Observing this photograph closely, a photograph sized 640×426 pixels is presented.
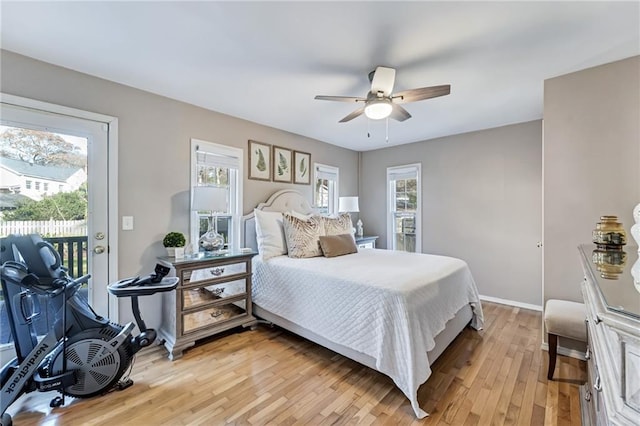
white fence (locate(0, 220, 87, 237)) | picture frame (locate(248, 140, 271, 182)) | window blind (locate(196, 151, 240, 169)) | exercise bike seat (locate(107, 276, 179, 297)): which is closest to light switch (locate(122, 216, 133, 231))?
white fence (locate(0, 220, 87, 237))

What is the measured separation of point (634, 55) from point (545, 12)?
1.20m

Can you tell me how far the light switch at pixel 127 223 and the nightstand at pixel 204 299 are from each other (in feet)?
1.35

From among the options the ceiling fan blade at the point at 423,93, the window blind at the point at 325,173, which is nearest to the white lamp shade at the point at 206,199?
the ceiling fan blade at the point at 423,93

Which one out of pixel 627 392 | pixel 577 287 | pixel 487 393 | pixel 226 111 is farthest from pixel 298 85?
pixel 577 287

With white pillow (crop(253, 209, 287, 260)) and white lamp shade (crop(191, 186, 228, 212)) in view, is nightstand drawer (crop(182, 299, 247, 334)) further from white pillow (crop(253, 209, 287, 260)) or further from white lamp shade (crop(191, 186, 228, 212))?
white lamp shade (crop(191, 186, 228, 212))

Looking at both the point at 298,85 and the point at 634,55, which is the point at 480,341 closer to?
the point at 634,55

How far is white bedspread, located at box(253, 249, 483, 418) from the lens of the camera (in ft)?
5.84

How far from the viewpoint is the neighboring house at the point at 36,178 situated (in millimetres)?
2004

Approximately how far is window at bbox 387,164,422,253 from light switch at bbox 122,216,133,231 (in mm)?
3884

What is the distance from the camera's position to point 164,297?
2.67 meters

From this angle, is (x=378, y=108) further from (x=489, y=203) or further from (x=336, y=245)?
(x=489, y=203)

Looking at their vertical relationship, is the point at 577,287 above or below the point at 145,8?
below

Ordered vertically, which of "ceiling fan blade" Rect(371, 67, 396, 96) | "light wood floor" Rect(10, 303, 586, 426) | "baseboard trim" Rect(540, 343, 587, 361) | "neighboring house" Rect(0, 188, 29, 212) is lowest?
"light wood floor" Rect(10, 303, 586, 426)

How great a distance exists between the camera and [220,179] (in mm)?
3289
